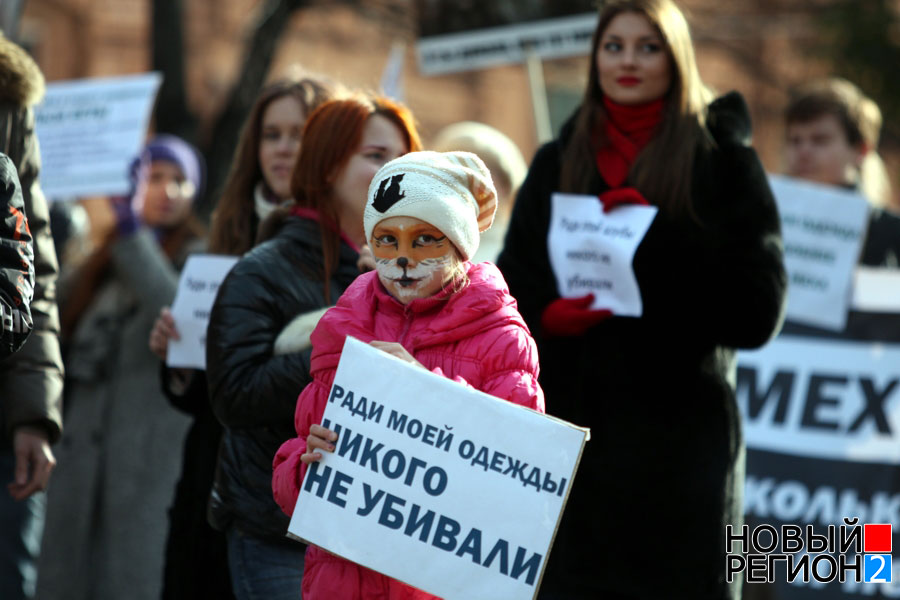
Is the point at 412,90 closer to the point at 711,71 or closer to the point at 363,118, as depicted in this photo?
the point at 711,71

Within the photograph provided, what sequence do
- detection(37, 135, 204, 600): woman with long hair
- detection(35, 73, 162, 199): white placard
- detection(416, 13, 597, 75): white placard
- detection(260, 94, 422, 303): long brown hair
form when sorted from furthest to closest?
1. detection(416, 13, 597, 75): white placard
2. detection(35, 73, 162, 199): white placard
3. detection(37, 135, 204, 600): woman with long hair
4. detection(260, 94, 422, 303): long brown hair

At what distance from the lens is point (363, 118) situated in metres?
3.55

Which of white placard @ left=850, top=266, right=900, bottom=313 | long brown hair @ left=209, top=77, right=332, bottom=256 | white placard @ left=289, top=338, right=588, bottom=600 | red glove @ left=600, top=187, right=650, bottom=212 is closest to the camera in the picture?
white placard @ left=289, top=338, right=588, bottom=600

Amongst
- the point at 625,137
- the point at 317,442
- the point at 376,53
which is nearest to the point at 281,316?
the point at 317,442

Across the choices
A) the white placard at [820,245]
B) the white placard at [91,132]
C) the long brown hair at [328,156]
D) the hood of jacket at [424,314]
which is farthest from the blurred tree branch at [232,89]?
the hood of jacket at [424,314]

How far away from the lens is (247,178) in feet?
13.8

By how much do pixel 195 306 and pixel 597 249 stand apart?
1.22 metres

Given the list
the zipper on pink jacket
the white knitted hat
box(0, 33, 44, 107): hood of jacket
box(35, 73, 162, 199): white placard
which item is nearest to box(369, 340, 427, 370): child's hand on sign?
the zipper on pink jacket

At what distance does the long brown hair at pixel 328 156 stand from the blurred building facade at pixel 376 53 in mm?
10764

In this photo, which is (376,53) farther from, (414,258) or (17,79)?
(414,258)

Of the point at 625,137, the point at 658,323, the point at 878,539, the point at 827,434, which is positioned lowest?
the point at 878,539

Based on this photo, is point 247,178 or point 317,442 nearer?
point 317,442

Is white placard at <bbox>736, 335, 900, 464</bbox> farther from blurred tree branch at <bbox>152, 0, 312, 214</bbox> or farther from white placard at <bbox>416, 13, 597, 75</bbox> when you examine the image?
blurred tree branch at <bbox>152, 0, 312, 214</bbox>

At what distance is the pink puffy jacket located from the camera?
2.72m
